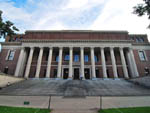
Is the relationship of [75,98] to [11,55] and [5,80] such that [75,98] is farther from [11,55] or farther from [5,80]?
[11,55]

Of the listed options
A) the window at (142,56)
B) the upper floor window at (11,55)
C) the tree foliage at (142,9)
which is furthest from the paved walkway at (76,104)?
the window at (142,56)

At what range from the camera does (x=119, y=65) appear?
87.6ft

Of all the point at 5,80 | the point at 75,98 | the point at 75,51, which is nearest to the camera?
the point at 75,98

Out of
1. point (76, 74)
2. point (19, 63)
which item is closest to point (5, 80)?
point (19, 63)

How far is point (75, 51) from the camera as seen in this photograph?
93.9 ft

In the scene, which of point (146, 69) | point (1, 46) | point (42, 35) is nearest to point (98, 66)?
point (146, 69)

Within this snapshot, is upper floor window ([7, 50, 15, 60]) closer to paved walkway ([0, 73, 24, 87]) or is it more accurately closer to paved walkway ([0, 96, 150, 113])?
paved walkway ([0, 73, 24, 87])

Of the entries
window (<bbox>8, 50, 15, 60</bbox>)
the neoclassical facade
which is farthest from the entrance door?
window (<bbox>8, 50, 15, 60</bbox>)

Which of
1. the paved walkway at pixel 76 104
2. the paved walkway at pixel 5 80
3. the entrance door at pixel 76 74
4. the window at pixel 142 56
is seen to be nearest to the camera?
the paved walkway at pixel 76 104

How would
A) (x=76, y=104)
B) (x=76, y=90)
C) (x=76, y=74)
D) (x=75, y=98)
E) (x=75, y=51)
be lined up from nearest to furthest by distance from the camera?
(x=76, y=104) < (x=75, y=98) < (x=76, y=90) < (x=76, y=74) < (x=75, y=51)

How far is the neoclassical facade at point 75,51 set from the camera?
25.0m

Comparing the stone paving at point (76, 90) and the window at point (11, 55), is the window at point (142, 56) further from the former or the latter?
the window at point (11, 55)

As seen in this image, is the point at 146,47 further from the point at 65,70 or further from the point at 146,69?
the point at 65,70

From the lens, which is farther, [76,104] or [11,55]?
[11,55]
